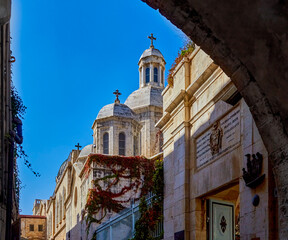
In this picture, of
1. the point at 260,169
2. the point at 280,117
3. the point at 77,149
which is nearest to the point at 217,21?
the point at 280,117

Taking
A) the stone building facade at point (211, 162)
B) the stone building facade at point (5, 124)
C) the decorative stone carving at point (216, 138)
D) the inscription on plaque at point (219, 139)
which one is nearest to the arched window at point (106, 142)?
the stone building facade at point (211, 162)

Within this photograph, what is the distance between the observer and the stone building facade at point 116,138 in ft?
97.1

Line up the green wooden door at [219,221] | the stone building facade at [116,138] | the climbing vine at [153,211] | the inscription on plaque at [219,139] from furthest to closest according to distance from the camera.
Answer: the stone building facade at [116,138]
the climbing vine at [153,211]
the green wooden door at [219,221]
the inscription on plaque at [219,139]

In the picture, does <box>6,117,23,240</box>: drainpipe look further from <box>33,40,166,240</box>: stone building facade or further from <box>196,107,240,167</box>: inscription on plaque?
<box>33,40,166,240</box>: stone building facade

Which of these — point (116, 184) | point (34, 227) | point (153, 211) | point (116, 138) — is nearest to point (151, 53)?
point (116, 138)

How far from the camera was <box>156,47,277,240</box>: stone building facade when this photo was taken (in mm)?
8422

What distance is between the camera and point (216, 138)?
10.6 metres

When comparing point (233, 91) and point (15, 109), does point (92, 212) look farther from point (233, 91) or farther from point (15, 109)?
point (233, 91)

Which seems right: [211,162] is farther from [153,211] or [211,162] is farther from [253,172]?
[153,211]

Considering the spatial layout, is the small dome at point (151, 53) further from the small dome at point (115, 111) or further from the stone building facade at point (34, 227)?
the stone building facade at point (34, 227)

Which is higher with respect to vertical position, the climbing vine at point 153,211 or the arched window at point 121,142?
the arched window at point 121,142

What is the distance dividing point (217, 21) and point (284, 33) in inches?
25.6

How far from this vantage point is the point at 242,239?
880cm

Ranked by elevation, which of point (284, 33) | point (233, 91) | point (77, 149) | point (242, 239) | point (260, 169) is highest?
point (77, 149)
